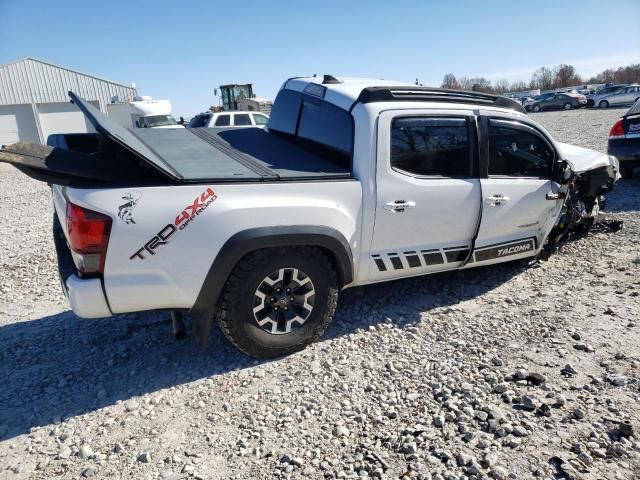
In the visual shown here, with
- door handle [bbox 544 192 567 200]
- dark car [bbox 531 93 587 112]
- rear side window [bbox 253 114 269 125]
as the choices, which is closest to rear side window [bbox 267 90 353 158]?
door handle [bbox 544 192 567 200]

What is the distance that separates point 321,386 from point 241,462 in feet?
2.53

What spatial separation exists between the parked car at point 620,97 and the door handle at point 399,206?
40.1 m

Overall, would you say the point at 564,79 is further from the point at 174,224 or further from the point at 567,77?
the point at 174,224

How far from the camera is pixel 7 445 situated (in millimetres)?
2523

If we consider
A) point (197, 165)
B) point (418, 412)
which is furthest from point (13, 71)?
point (418, 412)

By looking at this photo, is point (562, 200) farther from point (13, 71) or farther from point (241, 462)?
point (13, 71)

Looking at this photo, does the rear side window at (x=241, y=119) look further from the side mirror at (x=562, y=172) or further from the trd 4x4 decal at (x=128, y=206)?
the trd 4x4 decal at (x=128, y=206)

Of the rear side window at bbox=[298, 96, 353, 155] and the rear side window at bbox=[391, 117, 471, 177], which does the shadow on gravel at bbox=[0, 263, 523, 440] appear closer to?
the rear side window at bbox=[391, 117, 471, 177]

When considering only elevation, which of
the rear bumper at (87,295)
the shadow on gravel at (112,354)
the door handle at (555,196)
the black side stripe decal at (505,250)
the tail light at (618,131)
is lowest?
the shadow on gravel at (112,354)

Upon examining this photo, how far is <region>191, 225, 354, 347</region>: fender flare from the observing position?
280cm

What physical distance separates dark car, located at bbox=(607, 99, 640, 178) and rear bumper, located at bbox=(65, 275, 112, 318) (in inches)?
338

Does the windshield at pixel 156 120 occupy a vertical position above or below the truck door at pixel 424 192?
above

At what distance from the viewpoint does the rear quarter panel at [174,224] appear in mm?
2572

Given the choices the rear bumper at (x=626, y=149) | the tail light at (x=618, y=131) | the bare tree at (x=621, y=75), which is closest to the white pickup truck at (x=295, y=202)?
the rear bumper at (x=626, y=149)
